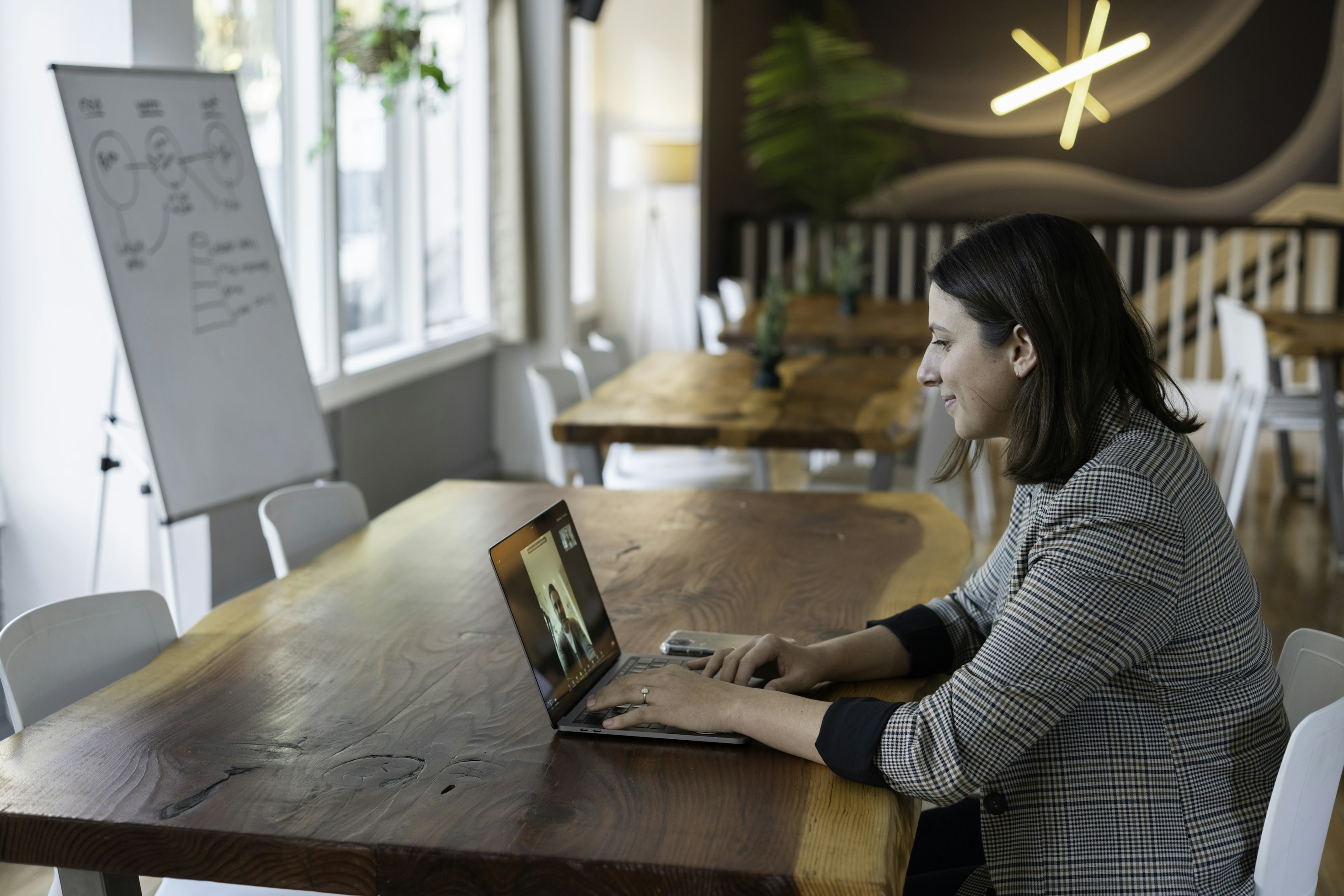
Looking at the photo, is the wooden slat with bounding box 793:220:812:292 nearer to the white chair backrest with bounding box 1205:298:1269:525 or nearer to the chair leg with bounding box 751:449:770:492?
the white chair backrest with bounding box 1205:298:1269:525

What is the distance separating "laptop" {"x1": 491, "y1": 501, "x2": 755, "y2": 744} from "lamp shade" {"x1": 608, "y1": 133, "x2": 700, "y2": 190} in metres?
6.17

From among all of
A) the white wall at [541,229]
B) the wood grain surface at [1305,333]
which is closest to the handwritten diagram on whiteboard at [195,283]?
the white wall at [541,229]

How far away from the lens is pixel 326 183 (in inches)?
171

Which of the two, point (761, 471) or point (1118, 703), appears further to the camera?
point (761, 471)

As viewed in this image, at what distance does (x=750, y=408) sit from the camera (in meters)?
3.43

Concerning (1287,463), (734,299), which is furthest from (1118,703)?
(734,299)

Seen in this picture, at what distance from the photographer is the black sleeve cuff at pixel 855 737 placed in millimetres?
1263

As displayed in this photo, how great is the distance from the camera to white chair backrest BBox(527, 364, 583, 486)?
3.72 metres

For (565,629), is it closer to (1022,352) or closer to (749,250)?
(1022,352)

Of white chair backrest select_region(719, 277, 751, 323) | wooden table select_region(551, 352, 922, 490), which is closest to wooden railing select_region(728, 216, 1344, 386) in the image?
white chair backrest select_region(719, 277, 751, 323)

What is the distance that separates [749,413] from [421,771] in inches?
85.1

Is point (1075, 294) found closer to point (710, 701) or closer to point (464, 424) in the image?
point (710, 701)

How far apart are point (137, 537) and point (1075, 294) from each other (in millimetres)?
2689

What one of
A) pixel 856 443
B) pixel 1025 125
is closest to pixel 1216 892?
pixel 856 443
